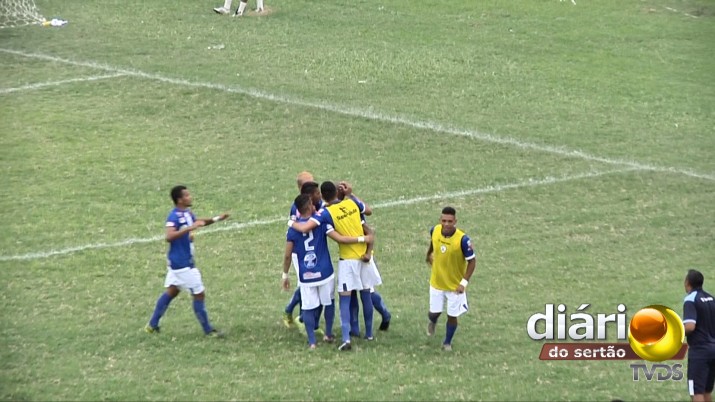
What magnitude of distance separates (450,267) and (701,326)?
3273mm

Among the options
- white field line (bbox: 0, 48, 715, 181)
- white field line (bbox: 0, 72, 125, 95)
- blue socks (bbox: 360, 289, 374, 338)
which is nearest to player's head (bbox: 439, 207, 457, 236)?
blue socks (bbox: 360, 289, 374, 338)

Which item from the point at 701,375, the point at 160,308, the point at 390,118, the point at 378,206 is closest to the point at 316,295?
the point at 160,308

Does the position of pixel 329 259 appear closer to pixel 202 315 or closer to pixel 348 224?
pixel 348 224

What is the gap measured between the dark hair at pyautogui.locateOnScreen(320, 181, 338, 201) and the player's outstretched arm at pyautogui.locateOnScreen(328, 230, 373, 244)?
504mm

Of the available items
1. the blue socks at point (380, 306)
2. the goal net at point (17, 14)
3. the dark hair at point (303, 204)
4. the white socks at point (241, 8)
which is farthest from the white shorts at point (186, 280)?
the goal net at point (17, 14)

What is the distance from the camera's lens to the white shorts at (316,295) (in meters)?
15.4

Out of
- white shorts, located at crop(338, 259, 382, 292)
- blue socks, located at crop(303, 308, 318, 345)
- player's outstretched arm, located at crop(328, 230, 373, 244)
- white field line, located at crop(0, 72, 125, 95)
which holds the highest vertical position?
white field line, located at crop(0, 72, 125, 95)

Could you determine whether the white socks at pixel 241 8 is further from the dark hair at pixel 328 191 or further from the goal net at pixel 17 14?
the dark hair at pixel 328 191

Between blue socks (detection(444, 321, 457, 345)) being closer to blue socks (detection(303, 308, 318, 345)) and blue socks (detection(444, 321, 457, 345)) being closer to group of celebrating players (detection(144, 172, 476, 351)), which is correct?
group of celebrating players (detection(144, 172, 476, 351))

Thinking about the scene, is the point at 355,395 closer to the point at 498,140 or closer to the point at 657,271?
the point at 657,271

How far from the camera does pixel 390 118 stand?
86.5 feet

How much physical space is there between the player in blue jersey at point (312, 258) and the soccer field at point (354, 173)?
2.26 feet

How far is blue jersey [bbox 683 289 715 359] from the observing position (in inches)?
537

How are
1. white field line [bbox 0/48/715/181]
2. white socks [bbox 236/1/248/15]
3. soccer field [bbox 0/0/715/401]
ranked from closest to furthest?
soccer field [bbox 0/0/715/401] < white field line [bbox 0/48/715/181] < white socks [bbox 236/1/248/15]
